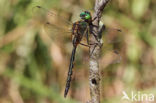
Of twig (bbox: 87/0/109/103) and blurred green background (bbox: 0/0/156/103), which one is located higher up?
twig (bbox: 87/0/109/103)

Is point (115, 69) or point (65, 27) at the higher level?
point (65, 27)

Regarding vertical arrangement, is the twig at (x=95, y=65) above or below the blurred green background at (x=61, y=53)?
above

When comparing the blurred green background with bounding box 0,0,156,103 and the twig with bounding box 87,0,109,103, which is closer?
the twig with bounding box 87,0,109,103

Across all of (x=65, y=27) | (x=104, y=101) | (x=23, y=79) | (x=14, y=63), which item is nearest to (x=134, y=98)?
(x=104, y=101)

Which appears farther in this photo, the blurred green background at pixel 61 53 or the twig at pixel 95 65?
the blurred green background at pixel 61 53

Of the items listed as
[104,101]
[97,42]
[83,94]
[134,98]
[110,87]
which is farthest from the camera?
[110,87]

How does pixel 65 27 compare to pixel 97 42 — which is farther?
pixel 65 27

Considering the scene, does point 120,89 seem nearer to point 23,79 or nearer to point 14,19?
point 23,79

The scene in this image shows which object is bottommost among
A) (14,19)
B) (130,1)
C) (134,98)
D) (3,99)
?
(3,99)
